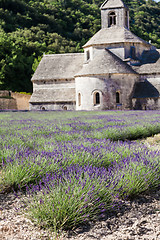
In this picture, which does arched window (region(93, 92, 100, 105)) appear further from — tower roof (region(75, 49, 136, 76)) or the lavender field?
the lavender field

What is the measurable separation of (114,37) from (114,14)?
470 cm

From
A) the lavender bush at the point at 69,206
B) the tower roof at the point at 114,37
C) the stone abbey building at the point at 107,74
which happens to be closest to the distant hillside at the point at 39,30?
the stone abbey building at the point at 107,74

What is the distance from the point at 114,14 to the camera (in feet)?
140

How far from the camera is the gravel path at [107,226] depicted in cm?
341

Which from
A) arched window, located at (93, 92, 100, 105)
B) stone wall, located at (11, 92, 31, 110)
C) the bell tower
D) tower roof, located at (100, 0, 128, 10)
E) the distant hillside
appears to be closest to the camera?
arched window, located at (93, 92, 100, 105)

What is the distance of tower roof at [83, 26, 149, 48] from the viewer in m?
39.2

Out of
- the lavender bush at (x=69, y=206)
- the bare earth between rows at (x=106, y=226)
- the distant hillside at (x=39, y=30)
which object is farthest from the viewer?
the distant hillside at (x=39, y=30)

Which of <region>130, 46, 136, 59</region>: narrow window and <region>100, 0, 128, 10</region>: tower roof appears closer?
<region>130, 46, 136, 59</region>: narrow window

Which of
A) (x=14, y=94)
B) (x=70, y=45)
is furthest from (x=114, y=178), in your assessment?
(x=70, y=45)

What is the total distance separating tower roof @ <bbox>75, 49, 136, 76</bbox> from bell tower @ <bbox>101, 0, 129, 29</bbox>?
234 inches

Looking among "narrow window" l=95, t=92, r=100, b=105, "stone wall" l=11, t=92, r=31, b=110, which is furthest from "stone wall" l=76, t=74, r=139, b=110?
"stone wall" l=11, t=92, r=31, b=110

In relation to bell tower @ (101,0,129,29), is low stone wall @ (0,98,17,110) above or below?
below

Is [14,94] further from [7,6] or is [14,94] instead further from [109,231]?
[7,6]

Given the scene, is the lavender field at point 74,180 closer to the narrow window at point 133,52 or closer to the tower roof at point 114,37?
the tower roof at point 114,37
